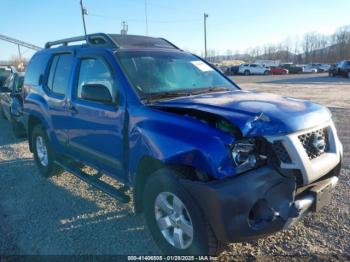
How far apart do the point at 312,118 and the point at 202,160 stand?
3.48 feet

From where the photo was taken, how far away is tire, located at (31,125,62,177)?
217 inches

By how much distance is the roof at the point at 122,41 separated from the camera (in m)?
4.25

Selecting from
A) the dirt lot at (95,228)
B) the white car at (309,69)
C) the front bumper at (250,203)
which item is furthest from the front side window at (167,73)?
the white car at (309,69)

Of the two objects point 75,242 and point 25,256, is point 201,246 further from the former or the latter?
point 25,256

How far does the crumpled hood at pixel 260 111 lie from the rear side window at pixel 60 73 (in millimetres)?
1947

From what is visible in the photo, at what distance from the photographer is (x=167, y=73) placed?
412 cm

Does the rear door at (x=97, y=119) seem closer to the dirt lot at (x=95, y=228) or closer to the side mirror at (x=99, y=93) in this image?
the side mirror at (x=99, y=93)

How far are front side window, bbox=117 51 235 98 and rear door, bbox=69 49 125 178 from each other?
224mm

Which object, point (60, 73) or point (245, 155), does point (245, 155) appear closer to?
point (245, 155)

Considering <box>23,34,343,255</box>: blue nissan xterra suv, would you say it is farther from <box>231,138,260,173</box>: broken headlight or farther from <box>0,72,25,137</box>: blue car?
<box>0,72,25,137</box>: blue car

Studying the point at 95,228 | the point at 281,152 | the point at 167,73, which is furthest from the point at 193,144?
the point at 95,228

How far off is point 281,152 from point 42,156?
14.1 feet

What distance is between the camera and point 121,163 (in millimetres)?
3756

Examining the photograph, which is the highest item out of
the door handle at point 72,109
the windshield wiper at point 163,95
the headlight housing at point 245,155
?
the windshield wiper at point 163,95
